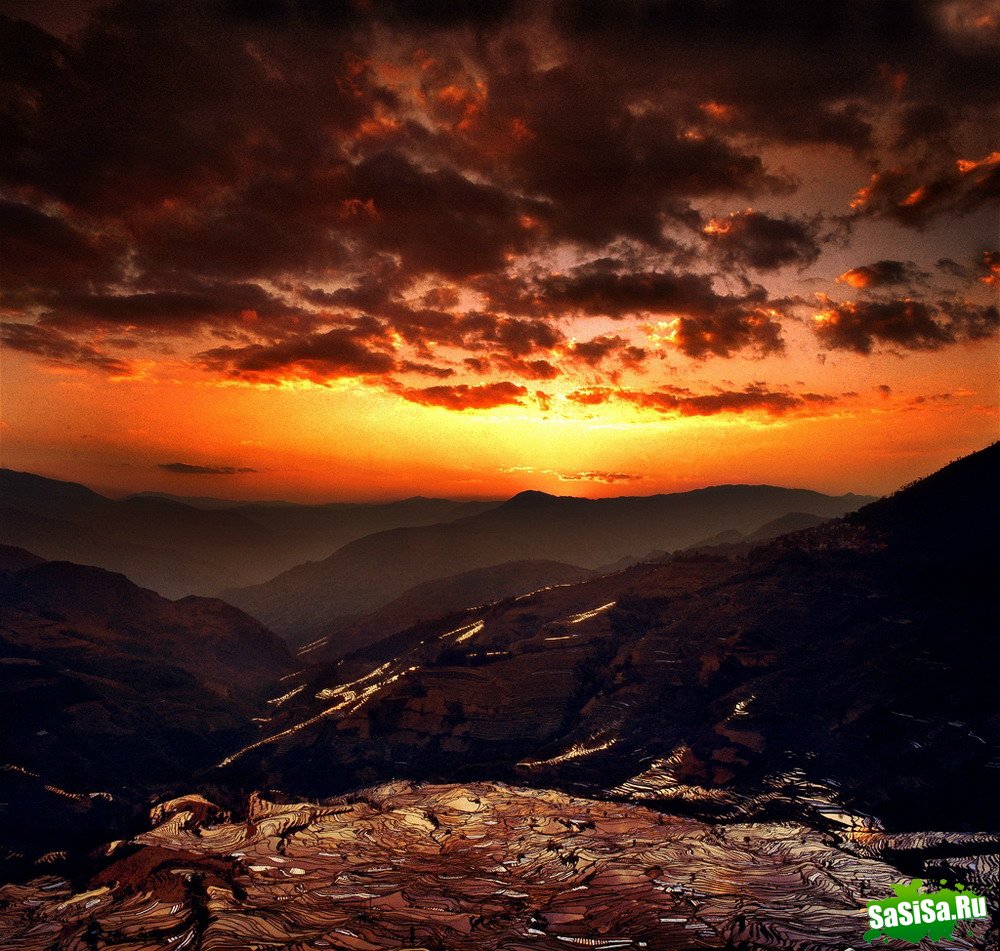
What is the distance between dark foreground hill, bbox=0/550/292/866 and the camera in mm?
51656

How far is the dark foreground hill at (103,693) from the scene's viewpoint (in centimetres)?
Answer: 5166

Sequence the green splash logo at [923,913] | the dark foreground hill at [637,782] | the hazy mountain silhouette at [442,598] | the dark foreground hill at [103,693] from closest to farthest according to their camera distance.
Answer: the green splash logo at [923,913]
the dark foreground hill at [637,782]
the dark foreground hill at [103,693]
the hazy mountain silhouette at [442,598]

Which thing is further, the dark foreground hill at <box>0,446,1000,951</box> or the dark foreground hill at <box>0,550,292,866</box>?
the dark foreground hill at <box>0,550,292,866</box>

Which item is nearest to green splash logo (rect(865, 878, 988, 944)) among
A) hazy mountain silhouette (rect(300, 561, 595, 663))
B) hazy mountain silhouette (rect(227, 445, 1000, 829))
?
hazy mountain silhouette (rect(227, 445, 1000, 829))

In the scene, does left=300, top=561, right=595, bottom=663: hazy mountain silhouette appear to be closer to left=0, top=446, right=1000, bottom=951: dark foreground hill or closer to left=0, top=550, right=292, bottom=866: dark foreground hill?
left=0, top=550, right=292, bottom=866: dark foreground hill

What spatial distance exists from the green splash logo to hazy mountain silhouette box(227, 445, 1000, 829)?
853cm

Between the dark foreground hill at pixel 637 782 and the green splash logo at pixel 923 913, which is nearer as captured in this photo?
the green splash logo at pixel 923 913

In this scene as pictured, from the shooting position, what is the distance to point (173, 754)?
69250 mm

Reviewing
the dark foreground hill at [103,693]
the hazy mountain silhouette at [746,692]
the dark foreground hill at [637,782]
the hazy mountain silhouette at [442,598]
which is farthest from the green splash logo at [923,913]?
the hazy mountain silhouette at [442,598]

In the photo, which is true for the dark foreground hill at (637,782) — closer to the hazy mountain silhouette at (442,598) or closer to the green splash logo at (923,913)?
the green splash logo at (923,913)

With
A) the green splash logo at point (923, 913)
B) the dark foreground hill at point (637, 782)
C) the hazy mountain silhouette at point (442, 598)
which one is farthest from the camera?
the hazy mountain silhouette at point (442, 598)

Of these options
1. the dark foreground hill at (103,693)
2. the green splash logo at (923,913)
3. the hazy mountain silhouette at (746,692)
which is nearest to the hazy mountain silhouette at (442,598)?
the dark foreground hill at (103,693)

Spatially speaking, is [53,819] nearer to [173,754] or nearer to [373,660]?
[173,754]

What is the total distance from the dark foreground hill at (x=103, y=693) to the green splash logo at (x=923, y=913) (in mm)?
53590
